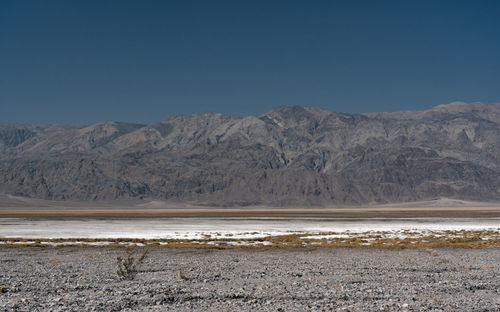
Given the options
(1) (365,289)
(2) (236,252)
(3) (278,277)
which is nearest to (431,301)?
(1) (365,289)

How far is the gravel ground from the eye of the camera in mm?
14742

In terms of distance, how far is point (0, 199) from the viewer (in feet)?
647

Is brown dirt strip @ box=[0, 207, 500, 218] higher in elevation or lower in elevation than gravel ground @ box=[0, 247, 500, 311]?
higher

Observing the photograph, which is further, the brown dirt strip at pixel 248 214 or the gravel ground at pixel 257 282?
the brown dirt strip at pixel 248 214

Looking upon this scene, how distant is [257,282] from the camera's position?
62.8 ft

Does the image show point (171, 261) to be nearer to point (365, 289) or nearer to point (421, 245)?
point (365, 289)

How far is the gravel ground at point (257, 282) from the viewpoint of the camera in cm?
1474

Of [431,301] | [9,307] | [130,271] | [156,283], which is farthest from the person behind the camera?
[130,271]

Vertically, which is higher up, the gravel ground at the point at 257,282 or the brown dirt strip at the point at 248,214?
the brown dirt strip at the point at 248,214

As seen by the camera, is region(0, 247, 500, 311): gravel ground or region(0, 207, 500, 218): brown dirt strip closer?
region(0, 247, 500, 311): gravel ground

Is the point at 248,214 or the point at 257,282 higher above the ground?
the point at 248,214

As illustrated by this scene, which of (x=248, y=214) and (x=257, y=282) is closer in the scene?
(x=257, y=282)

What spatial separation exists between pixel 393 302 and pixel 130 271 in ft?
33.4

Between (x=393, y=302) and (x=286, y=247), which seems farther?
(x=286, y=247)
